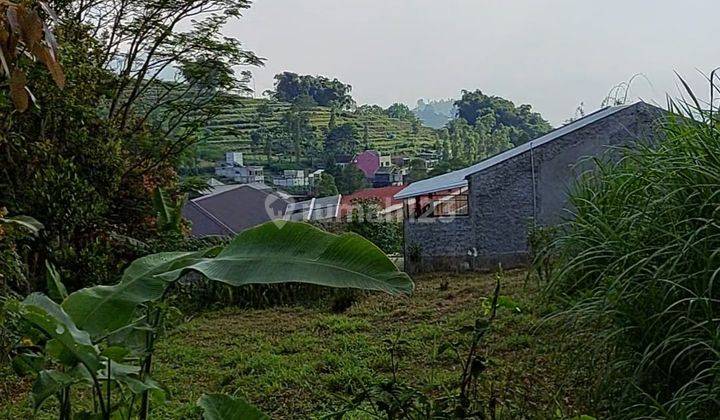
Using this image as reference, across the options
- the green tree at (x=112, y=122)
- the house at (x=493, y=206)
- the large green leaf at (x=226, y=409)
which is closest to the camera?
the large green leaf at (x=226, y=409)

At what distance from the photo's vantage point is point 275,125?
261 inches

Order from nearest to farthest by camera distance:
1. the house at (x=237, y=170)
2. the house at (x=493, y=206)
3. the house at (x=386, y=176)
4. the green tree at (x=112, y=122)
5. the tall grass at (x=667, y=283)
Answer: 1. the tall grass at (x=667, y=283)
2. the green tree at (x=112, y=122)
3. the house at (x=237, y=170)
4. the house at (x=493, y=206)
5. the house at (x=386, y=176)

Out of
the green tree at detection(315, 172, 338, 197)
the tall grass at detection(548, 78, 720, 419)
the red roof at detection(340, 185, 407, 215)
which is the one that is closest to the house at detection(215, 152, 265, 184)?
the green tree at detection(315, 172, 338, 197)

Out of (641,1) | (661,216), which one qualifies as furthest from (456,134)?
(661,216)

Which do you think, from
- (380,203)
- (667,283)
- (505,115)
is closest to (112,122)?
(380,203)

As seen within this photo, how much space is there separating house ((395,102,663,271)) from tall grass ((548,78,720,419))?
183 inches

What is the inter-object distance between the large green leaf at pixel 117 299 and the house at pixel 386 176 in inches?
249

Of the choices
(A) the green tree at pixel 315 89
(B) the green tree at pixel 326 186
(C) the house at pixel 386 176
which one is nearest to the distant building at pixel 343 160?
(B) the green tree at pixel 326 186

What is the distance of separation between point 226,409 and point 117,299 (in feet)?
0.84

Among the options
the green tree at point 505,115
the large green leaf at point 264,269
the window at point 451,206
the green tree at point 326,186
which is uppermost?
the green tree at point 505,115

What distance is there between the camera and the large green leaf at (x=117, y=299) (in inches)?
38.9

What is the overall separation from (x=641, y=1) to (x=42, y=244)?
4898 mm

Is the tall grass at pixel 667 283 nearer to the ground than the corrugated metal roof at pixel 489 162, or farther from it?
nearer to the ground

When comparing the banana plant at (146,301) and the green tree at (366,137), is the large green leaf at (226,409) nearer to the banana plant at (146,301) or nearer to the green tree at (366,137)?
the banana plant at (146,301)
